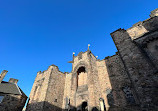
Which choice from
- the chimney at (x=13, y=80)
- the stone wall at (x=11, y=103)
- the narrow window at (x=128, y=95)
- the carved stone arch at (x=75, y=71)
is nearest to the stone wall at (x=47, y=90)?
the stone wall at (x=11, y=103)

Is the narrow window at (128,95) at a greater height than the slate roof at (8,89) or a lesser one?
lesser

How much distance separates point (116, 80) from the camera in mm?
12875

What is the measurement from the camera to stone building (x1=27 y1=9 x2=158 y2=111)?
23.8 ft

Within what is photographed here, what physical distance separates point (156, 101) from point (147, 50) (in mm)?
4544

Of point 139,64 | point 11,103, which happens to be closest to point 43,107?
point 11,103

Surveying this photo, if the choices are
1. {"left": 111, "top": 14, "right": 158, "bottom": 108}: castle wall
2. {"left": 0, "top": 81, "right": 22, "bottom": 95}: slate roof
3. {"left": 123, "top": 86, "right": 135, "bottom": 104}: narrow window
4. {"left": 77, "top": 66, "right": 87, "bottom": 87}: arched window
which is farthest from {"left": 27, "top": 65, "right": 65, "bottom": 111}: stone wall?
{"left": 111, "top": 14, "right": 158, "bottom": 108}: castle wall

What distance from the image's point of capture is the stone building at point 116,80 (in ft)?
23.8

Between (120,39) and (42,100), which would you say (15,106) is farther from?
(120,39)

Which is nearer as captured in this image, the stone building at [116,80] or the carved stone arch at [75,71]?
the stone building at [116,80]

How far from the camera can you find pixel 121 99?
36.9 ft

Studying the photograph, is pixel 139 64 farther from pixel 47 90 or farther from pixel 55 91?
pixel 55 91

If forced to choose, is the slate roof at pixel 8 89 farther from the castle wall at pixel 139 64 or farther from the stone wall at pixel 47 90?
the castle wall at pixel 139 64

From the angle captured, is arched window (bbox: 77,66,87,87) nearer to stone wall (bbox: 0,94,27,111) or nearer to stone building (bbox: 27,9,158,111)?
stone building (bbox: 27,9,158,111)

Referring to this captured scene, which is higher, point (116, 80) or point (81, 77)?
point (81, 77)
